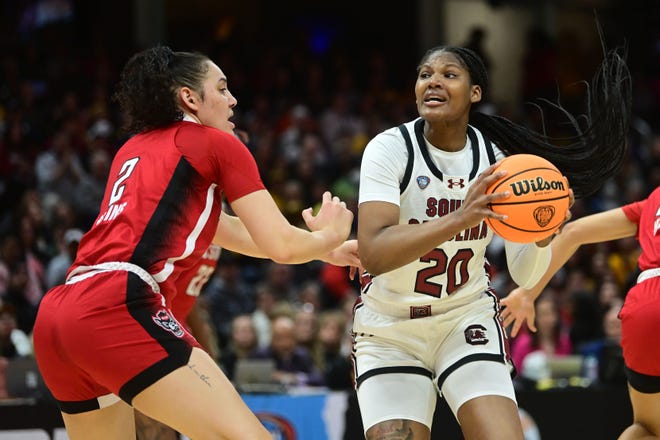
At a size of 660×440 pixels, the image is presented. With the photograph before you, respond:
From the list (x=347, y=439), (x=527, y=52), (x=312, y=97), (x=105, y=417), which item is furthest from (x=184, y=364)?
(x=527, y=52)

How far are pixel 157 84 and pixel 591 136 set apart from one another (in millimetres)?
2175

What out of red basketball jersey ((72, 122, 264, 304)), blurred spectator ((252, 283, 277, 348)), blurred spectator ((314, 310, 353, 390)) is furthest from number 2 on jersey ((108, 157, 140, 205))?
blurred spectator ((252, 283, 277, 348))

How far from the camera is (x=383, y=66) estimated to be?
1702 centimetres

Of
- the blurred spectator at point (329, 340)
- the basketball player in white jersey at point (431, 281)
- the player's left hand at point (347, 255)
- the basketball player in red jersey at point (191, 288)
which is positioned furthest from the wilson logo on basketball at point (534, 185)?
the blurred spectator at point (329, 340)

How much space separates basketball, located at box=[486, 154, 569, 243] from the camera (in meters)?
4.49

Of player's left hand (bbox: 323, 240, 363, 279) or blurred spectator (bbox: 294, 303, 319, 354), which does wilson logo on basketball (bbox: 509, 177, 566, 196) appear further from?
blurred spectator (bbox: 294, 303, 319, 354)

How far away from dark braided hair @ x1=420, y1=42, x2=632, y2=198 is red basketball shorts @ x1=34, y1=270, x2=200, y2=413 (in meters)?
1.91

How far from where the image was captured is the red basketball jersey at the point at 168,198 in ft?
13.9

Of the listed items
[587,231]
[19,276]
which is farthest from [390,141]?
[19,276]

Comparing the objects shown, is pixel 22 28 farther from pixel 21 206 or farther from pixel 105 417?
pixel 105 417

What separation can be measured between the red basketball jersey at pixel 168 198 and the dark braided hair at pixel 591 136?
1427mm

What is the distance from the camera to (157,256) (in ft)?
14.0

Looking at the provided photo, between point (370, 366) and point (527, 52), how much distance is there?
45.6 ft

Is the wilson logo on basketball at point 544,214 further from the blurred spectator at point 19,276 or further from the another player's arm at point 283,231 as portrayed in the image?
the blurred spectator at point 19,276
